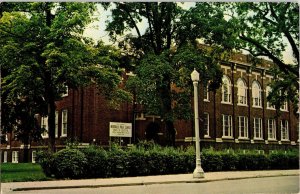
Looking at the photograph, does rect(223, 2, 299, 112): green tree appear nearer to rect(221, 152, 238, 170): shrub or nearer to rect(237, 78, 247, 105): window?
rect(221, 152, 238, 170): shrub

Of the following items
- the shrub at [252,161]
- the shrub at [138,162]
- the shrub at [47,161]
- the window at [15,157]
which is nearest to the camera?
the shrub at [47,161]

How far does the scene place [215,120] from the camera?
3738 cm

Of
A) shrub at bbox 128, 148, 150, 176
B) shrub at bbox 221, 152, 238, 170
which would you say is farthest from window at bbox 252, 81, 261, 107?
shrub at bbox 128, 148, 150, 176

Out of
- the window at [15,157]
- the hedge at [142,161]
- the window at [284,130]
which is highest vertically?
the window at [284,130]

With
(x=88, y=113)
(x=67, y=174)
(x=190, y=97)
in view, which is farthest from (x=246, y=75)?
(x=67, y=174)

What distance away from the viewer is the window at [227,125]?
37875 mm

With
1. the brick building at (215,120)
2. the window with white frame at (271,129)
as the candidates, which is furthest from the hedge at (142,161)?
the window with white frame at (271,129)

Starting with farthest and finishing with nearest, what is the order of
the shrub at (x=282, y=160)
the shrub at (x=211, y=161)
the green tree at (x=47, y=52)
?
the shrub at (x=282, y=160) → the shrub at (x=211, y=161) → the green tree at (x=47, y=52)

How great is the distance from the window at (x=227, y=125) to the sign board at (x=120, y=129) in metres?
10.2

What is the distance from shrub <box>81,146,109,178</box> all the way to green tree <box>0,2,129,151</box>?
3790 millimetres

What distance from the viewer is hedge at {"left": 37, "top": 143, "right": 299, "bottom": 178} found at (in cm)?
1883

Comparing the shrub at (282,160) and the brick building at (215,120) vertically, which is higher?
the brick building at (215,120)

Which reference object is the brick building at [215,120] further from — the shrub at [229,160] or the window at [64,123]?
the shrub at [229,160]

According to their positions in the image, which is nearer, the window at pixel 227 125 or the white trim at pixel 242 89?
the window at pixel 227 125
